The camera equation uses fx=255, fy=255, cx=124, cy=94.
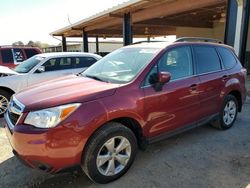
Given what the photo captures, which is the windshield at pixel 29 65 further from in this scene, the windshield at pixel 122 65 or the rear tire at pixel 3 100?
the windshield at pixel 122 65

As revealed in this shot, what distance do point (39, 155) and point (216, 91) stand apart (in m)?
3.11

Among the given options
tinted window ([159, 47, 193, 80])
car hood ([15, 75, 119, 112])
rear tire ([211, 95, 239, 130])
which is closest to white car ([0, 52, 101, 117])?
car hood ([15, 75, 119, 112])

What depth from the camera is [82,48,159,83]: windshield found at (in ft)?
11.4

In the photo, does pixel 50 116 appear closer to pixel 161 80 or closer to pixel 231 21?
pixel 161 80

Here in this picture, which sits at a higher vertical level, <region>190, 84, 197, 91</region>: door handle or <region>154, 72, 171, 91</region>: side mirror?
<region>154, 72, 171, 91</region>: side mirror

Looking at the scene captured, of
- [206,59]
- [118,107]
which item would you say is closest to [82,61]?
A: [206,59]

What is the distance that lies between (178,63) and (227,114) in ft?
5.82

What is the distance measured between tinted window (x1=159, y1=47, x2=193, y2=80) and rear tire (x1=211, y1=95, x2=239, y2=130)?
124cm

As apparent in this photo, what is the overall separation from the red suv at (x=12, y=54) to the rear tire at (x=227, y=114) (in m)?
7.92

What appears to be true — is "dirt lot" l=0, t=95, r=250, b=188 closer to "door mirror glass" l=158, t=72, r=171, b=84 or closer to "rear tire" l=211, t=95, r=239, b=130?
"rear tire" l=211, t=95, r=239, b=130

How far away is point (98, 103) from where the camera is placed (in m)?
2.89

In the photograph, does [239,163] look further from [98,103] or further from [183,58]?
[98,103]

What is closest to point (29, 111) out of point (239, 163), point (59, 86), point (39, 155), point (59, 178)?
point (39, 155)

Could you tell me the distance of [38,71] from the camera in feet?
22.2
